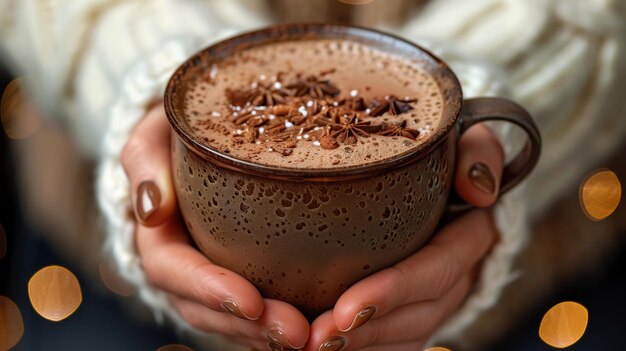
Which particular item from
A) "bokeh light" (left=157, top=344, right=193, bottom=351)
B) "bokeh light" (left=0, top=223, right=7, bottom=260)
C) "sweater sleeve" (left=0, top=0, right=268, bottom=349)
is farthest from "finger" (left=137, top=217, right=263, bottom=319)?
"bokeh light" (left=0, top=223, right=7, bottom=260)

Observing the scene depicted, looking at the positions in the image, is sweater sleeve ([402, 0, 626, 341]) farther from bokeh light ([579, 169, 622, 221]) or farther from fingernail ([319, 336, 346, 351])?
fingernail ([319, 336, 346, 351])

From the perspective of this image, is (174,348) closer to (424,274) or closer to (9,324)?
(9,324)

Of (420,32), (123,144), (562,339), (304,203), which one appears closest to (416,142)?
(304,203)

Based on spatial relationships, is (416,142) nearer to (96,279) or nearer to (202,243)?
(202,243)

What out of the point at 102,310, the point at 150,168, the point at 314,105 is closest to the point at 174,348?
the point at 102,310

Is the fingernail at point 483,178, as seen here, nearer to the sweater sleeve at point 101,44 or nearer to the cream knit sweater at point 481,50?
the cream knit sweater at point 481,50

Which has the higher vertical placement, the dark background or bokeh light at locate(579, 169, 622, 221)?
bokeh light at locate(579, 169, 622, 221)

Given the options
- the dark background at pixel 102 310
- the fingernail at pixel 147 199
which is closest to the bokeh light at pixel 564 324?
the dark background at pixel 102 310
